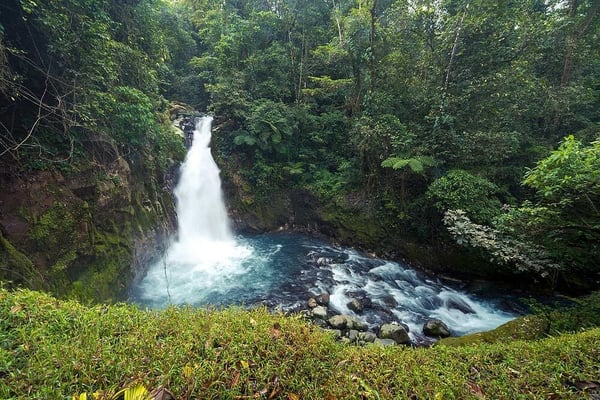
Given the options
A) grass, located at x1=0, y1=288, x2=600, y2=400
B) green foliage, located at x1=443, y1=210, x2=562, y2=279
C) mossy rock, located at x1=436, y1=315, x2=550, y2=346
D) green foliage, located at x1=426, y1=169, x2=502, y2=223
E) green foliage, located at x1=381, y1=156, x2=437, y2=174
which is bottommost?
mossy rock, located at x1=436, y1=315, x2=550, y2=346

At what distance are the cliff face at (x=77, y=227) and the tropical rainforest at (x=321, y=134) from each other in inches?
1.3

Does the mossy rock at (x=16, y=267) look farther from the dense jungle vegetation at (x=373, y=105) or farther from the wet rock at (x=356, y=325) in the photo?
the wet rock at (x=356, y=325)

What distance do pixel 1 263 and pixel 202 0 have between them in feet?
69.2

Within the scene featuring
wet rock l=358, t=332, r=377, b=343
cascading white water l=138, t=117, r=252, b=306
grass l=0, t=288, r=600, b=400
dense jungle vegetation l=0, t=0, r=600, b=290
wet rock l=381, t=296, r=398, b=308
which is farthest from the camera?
cascading white water l=138, t=117, r=252, b=306

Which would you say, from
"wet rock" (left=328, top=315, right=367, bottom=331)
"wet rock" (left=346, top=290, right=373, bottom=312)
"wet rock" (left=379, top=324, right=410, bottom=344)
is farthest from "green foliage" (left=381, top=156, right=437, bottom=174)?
"wet rock" (left=328, top=315, right=367, bottom=331)

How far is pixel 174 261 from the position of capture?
9516 millimetres

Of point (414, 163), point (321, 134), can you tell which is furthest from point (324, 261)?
point (321, 134)

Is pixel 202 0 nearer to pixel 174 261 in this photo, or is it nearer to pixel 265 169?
pixel 265 169

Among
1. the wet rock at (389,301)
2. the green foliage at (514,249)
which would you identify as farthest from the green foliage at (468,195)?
the wet rock at (389,301)

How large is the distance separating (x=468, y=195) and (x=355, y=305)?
4464mm

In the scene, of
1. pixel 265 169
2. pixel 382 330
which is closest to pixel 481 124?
pixel 382 330

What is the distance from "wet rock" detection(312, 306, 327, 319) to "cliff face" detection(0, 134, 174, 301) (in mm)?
4536

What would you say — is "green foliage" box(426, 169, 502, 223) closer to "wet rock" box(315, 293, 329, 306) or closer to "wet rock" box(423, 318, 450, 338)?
"wet rock" box(423, 318, 450, 338)

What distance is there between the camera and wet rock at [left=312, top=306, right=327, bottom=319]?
6.43 m
